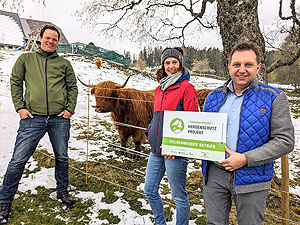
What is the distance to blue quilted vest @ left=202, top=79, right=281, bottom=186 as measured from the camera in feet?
4.04

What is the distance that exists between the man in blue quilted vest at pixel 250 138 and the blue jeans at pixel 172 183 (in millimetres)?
397

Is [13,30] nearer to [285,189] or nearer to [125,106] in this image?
[125,106]

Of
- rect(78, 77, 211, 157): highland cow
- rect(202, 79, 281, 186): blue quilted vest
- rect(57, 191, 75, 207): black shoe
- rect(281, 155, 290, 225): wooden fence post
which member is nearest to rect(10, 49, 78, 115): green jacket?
rect(57, 191, 75, 207): black shoe

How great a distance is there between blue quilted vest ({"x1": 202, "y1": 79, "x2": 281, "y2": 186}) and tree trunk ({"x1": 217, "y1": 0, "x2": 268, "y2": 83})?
2.01 metres

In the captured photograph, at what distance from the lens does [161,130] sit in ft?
5.90

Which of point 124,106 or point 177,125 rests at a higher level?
point 177,125

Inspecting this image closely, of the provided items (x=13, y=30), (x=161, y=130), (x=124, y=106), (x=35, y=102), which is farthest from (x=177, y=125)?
(x=13, y=30)

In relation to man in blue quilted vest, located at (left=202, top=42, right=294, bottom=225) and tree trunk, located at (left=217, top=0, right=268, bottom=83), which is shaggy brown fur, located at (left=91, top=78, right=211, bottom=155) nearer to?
tree trunk, located at (left=217, top=0, right=268, bottom=83)

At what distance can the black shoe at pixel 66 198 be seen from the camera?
261cm

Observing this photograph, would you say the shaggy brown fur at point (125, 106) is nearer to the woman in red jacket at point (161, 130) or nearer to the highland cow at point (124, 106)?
the highland cow at point (124, 106)

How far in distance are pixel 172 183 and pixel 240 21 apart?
260 cm

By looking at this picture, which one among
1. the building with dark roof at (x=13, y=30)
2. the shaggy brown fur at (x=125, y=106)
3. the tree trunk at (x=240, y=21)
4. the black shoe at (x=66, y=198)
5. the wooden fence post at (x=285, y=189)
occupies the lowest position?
the black shoe at (x=66, y=198)

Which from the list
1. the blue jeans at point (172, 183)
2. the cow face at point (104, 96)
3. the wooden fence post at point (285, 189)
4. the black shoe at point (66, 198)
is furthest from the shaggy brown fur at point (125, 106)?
the wooden fence post at point (285, 189)

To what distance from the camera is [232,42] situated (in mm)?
3018
